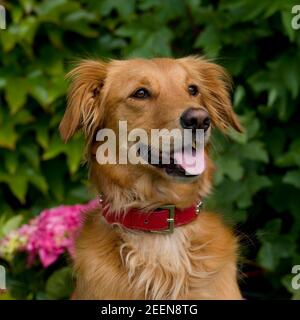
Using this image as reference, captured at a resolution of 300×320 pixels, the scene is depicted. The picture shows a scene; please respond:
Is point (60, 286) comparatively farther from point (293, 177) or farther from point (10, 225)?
point (293, 177)

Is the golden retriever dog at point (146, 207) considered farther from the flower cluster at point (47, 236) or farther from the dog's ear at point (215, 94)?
the flower cluster at point (47, 236)

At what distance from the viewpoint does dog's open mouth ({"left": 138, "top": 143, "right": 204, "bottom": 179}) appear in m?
3.20

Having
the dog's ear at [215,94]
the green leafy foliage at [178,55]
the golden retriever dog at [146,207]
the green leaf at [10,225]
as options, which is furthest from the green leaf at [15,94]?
the dog's ear at [215,94]

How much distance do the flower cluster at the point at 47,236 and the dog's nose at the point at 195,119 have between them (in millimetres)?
1271

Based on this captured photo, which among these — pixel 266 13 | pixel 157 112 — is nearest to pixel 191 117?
pixel 157 112

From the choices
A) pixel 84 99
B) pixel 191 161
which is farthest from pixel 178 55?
pixel 191 161

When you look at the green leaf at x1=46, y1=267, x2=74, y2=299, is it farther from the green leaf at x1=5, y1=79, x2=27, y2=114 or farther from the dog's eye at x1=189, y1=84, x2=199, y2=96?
the dog's eye at x1=189, y1=84, x2=199, y2=96

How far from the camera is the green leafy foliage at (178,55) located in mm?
4422

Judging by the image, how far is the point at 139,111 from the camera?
3.36 meters

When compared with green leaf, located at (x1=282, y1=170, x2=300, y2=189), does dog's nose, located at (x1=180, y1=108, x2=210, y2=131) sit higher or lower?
higher

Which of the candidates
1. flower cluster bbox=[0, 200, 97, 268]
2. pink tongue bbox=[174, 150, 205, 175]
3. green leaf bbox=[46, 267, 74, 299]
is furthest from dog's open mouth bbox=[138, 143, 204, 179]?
green leaf bbox=[46, 267, 74, 299]

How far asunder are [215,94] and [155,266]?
3.00 feet

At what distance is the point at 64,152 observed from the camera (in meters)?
4.82
